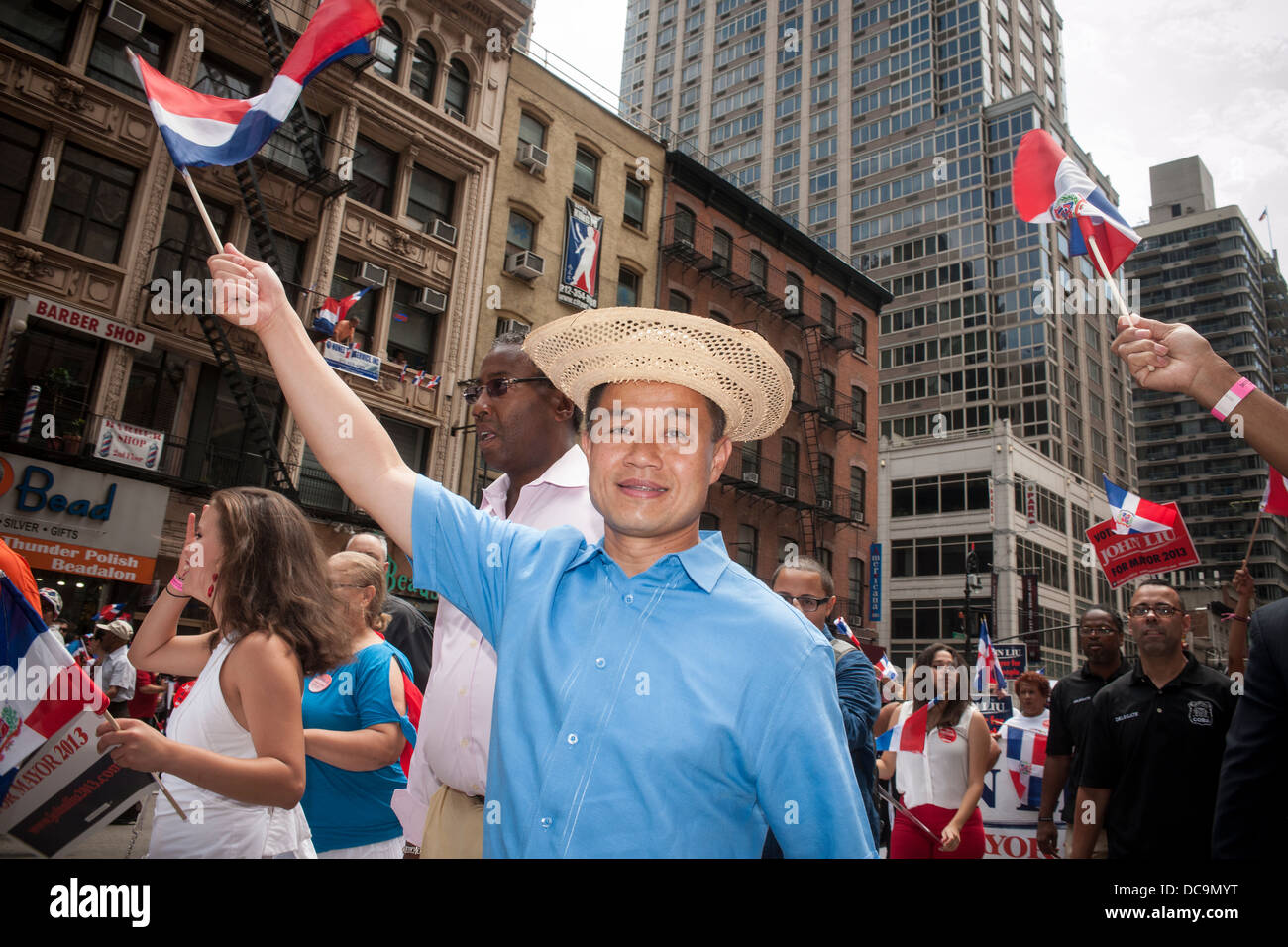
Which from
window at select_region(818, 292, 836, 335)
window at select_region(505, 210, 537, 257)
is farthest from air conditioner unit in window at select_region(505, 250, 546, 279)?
window at select_region(818, 292, 836, 335)

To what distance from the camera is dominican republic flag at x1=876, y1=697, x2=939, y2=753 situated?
6859 millimetres

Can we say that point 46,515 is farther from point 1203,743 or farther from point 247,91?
point 1203,743

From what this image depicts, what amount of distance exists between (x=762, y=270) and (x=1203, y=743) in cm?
2794

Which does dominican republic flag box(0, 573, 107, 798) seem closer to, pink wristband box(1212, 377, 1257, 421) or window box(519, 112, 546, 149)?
pink wristband box(1212, 377, 1257, 421)

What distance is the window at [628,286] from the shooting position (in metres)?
26.3

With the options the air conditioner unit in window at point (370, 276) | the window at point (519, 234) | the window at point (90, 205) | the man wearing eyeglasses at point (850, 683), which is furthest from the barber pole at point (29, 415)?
the man wearing eyeglasses at point (850, 683)

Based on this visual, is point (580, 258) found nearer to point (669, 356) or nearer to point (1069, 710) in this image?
point (1069, 710)

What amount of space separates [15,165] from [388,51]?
8.98 metres

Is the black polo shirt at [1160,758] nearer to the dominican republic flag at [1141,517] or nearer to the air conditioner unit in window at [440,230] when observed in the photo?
the dominican republic flag at [1141,517]

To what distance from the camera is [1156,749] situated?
4.80 m

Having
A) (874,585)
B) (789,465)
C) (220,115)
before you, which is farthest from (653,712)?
(874,585)

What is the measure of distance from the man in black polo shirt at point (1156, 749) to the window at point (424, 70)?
69.7ft
